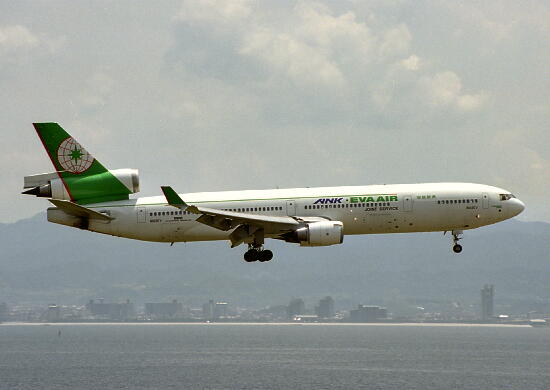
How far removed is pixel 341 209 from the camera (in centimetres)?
8031

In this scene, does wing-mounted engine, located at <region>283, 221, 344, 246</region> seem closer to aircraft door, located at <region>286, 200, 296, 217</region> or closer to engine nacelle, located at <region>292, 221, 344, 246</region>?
engine nacelle, located at <region>292, 221, 344, 246</region>

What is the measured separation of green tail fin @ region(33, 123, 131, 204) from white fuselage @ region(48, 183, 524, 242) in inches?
52.7

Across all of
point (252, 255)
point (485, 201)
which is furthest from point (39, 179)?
point (485, 201)

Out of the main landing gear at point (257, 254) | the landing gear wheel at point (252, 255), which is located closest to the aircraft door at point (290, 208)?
the main landing gear at point (257, 254)

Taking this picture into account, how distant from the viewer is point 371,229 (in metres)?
81.1

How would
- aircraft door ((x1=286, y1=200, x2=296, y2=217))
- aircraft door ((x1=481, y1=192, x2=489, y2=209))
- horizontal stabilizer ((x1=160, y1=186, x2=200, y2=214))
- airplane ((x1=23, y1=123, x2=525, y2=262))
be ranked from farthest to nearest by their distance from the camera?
aircraft door ((x1=481, y1=192, x2=489, y2=209)) → aircraft door ((x1=286, y1=200, x2=296, y2=217)) → airplane ((x1=23, y1=123, x2=525, y2=262)) → horizontal stabilizer ((x1=160, y1=186, x2=200, y2=214))

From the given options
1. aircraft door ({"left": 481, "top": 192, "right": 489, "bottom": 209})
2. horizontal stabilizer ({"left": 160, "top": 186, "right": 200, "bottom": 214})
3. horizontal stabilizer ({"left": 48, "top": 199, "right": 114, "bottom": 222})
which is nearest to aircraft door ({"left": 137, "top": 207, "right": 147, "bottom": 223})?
horizontal stabilizer ({"left": 48, "top": 199, "right": 114, "bottom": 222})

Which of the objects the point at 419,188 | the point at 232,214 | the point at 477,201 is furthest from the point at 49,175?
the point at 477,201

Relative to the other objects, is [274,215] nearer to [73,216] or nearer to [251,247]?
[251,247]

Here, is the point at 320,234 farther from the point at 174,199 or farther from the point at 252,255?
the point at 174,199

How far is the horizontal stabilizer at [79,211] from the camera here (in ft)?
258

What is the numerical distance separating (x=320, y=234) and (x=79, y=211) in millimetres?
22447

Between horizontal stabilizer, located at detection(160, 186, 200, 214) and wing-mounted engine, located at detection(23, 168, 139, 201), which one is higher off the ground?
wing-mounted engine, located at detection(23, 168, 139, 201)

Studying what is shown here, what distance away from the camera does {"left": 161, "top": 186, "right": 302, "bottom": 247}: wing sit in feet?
252
